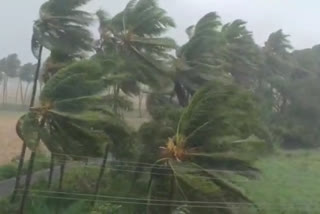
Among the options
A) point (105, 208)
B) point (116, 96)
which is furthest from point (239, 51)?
point (105, 208)

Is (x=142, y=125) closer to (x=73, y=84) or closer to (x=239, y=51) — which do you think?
(x=73, y=84)

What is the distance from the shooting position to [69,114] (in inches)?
623

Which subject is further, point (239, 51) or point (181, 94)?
point (239, 51)

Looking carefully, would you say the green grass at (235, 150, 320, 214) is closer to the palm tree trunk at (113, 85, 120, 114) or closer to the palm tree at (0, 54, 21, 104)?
the palm tree trunk at (113, 85, 120, 114)

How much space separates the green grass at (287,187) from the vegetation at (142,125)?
6.6 inches

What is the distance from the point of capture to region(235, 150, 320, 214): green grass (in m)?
24.1

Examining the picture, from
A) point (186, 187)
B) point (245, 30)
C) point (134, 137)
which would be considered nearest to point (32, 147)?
point (186, 187)

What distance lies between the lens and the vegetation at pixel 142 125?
16125mm

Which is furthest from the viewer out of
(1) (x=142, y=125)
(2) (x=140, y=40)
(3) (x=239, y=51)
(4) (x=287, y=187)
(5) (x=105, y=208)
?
(3) (x=239, y=51)

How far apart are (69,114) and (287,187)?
15881 mm

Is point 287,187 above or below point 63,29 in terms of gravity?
below

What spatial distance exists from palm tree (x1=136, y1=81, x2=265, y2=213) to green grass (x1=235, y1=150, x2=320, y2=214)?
3.36 m

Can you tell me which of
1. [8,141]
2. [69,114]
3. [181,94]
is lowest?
[8,141]

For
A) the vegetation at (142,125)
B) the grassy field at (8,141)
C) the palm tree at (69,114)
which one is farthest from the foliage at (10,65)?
the palm tree at (69,114)
